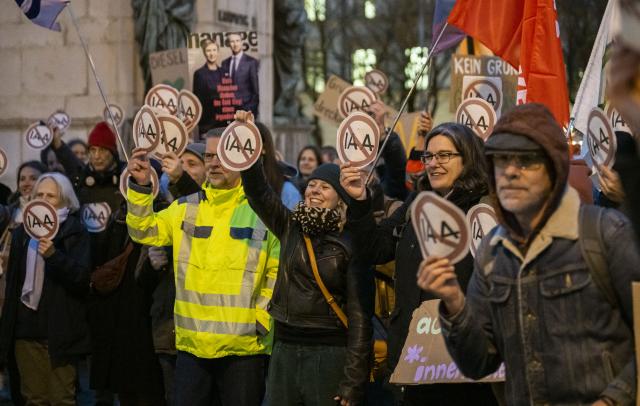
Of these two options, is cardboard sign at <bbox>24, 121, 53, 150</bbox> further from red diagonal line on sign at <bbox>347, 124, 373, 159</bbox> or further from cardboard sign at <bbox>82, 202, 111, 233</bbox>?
red diagonal line on sign at <bbox>347, 124, 373, 159</bbox>

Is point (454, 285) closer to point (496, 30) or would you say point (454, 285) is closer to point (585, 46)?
point (496, 30)

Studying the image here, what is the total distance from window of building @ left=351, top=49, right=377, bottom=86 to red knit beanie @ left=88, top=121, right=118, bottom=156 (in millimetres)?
30473

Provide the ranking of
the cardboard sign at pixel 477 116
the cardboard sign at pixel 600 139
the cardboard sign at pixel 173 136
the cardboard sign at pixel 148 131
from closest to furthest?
1. the cardboard sign at pixel 600 139
2. the cardboard sign at pixel 477 116
3. the cardboard sign at pixel 148 131
4. the cardboard sign at pixel 173 136

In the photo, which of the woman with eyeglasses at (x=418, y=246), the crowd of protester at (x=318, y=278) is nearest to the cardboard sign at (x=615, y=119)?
the crowd of protester at (x=318, y=278)

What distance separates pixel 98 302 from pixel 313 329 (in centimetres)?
291

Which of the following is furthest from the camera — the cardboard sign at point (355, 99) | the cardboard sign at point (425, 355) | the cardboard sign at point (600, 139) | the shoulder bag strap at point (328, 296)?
the cardboard sign at point (355, 99)

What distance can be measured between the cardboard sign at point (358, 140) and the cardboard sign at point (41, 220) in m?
2.47

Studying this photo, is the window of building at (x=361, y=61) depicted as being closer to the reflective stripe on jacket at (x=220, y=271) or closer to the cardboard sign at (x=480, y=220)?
the reflective stripe on jacket at (x=220, y=271)

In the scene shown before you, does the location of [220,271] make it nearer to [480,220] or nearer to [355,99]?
[480,220]

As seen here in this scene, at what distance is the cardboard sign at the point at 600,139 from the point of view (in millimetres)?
6233

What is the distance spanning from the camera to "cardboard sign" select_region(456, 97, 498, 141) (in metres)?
7.89

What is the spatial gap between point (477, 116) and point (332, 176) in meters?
1.37

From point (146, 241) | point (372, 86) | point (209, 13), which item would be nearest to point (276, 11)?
point (209, 13)

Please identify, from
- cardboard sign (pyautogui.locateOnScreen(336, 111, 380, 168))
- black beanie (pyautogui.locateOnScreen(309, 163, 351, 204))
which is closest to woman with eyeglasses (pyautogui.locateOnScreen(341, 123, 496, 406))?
black beanie (pyautogui.locateOnScreen(309, 163, 351, 204))
